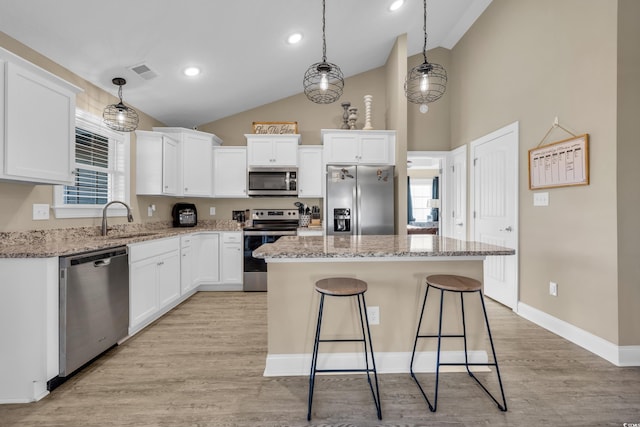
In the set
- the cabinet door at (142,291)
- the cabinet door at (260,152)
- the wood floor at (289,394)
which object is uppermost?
the cabinet door at (260,152)

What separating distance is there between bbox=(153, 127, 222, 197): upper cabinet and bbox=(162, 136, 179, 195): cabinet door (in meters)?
0.06

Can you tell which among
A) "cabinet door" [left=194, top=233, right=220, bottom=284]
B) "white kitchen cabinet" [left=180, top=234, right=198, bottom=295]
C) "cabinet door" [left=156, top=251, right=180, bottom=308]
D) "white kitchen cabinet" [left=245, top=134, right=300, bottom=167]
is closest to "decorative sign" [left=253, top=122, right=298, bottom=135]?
"white kitchen cabinet" [left=245, top=134, right=300, bottom=167]

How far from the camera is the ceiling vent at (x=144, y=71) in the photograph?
2.87 metres

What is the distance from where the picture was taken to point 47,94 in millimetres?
2057

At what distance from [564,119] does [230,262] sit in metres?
3.96

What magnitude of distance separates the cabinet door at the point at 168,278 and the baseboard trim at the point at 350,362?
5.28ft

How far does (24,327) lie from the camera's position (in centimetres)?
176

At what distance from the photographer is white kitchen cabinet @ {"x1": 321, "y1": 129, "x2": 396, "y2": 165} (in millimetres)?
4078

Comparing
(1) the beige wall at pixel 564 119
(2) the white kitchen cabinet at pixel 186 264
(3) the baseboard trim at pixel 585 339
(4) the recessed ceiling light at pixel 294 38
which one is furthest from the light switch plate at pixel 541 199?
(2) the white kitchen cabinet at pixel 186 264

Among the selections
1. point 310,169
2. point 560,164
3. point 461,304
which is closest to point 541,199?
point 560,164

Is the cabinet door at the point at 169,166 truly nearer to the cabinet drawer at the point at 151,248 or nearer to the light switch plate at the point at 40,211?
the cabinet drawer at the point at 151,248

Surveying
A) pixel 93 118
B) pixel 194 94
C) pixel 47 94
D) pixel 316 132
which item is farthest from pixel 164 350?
pixel 316 132

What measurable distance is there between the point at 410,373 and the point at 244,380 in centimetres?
113

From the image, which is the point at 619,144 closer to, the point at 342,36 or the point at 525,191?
the point at 525,191
